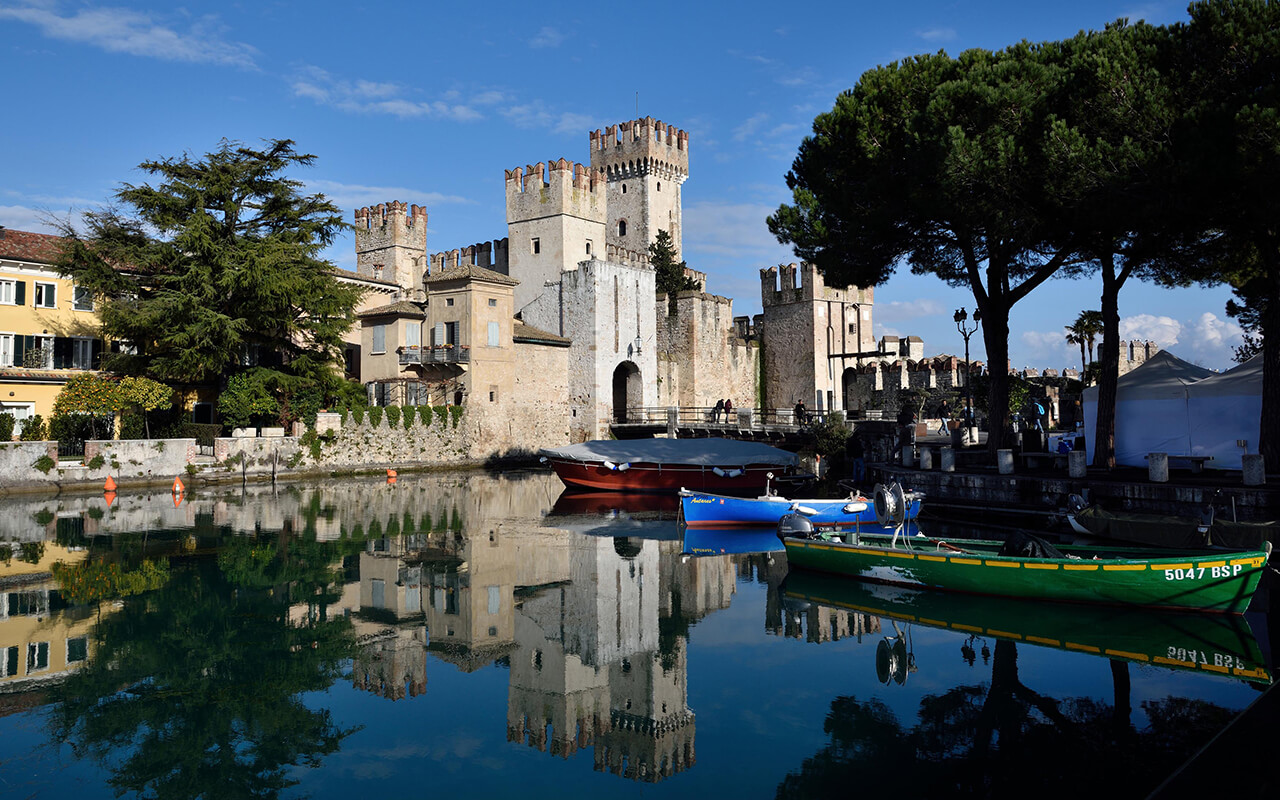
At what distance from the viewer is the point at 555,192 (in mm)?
39594

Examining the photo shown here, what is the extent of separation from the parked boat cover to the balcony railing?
7.59 m

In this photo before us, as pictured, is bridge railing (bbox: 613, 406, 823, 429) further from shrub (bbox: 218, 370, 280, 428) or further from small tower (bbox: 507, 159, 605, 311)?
shrub (bbox: 218, 370, 280, 428)

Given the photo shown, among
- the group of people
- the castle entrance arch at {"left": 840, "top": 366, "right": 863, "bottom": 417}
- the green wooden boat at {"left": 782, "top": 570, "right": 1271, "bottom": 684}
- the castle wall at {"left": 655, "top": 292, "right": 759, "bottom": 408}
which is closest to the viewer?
the green wooden boat at {"left": 782, "top": 570, "right": 1271, "bottom": 684}

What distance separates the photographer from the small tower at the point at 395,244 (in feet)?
137

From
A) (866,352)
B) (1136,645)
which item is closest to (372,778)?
(1136,645)

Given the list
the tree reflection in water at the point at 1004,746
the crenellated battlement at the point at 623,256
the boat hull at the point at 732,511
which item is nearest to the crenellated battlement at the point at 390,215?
the crenellated battlement at the point at 623,256

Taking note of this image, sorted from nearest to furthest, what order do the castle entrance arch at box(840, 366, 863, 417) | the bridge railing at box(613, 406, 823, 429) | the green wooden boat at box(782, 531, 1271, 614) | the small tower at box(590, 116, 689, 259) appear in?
the green wooden boat at box(782, 531, 1271, 614) < the bridge railing at box(613, 406, 823, 429) < the castle entrance arch at box(840, 366, 863, 417) < the small tower at box(590, 116, 689, 259)

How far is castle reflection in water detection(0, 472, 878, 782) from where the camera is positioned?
745 cm

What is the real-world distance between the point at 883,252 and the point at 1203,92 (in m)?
7.05

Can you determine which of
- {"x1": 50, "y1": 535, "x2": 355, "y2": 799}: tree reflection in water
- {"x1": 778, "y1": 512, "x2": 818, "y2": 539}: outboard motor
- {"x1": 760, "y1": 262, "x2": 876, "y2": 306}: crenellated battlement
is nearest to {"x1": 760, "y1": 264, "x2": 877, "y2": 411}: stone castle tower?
{"x1": 760, "y1": 262, "x2": 876, "y2": 306}: crenellated battlement

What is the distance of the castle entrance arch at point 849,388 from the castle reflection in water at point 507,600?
Answer: 23569mm

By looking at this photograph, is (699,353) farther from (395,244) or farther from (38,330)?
(38,330)

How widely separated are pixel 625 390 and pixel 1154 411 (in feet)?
83.7

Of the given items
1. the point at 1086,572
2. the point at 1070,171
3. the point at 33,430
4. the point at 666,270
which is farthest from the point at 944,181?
the point at 666,270
